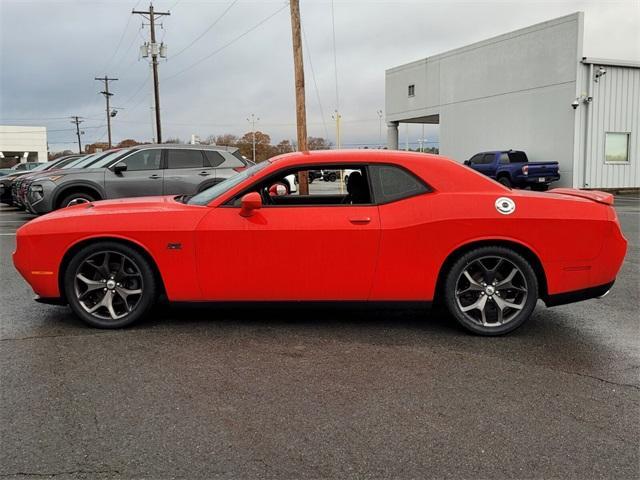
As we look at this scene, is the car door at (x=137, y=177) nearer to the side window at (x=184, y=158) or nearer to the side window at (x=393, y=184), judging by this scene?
the side window at (x=184, y=158)

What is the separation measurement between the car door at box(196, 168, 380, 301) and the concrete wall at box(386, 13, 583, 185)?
2195cm

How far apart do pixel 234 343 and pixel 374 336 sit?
111 cm

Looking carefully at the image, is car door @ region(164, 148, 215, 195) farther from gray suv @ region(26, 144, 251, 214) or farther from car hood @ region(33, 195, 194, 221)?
car hood @ region(33, 195, 194, 221)

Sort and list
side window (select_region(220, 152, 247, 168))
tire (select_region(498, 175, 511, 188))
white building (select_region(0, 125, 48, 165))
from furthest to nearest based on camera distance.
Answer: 1. white building (select_region(0, 125, 48, 165))
2. tire (select_region(498, 175, 511, 188))
3. side window (select_region(220, 152, 247, 168))

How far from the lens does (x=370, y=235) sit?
4.62 meters

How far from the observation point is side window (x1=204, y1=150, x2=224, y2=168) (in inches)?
490

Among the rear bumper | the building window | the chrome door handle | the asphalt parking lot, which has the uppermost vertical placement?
the building window

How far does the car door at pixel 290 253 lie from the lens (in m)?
4.62

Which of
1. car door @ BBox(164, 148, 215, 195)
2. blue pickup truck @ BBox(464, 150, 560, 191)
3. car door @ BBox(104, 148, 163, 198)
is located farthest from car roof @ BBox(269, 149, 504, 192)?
blue pickup truck @ BBox(464, 150, 560, 191)

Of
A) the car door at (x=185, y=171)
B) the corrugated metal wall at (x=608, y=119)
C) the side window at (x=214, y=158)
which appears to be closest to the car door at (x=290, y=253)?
the car door at (x=185, y=171)

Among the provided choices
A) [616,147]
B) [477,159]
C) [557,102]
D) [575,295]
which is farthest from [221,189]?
[616,147]

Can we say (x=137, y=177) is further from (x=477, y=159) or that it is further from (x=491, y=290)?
(x=477, y=159)

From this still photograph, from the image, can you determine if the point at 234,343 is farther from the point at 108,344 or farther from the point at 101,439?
the point at 101,439

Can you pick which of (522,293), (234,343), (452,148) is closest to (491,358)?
(522,293)
